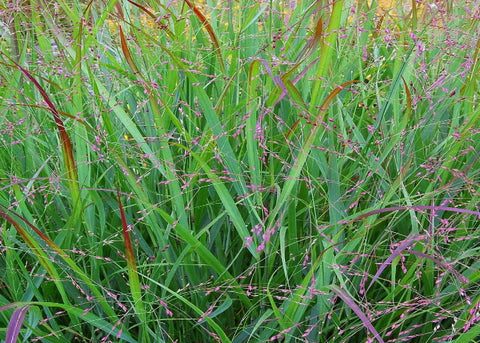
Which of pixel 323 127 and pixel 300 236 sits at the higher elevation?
pixel 323 127

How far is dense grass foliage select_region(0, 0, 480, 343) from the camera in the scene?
1062 mm

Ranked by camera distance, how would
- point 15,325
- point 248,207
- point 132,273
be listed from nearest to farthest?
point 15,325, point 132,273, point 248,207

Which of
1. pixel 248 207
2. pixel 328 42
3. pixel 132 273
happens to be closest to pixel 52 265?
pixel 132 273

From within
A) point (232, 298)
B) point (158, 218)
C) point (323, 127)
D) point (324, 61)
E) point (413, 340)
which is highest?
point (324, 61)

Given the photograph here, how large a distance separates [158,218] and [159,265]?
11cm

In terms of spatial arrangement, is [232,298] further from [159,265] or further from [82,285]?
[82,285]

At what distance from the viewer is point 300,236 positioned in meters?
1.22

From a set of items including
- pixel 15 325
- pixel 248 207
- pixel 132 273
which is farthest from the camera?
pixel 248 207

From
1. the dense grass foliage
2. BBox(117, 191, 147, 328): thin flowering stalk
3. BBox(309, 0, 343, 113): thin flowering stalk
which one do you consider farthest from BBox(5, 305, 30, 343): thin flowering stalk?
BBox(309, 0, 343, 113): thin flowering stalk

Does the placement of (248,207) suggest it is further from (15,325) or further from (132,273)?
(15,325)

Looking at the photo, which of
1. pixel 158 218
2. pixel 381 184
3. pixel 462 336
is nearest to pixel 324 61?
pixel 381 184

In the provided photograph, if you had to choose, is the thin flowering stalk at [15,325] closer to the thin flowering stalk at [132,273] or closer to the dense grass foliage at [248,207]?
the dense grass foliage at [248,207]

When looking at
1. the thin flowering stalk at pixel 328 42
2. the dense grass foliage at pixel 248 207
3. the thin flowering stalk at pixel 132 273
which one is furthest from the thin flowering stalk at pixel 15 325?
the thin flowering stalk at pixel 328 42

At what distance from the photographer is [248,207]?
112 cm
